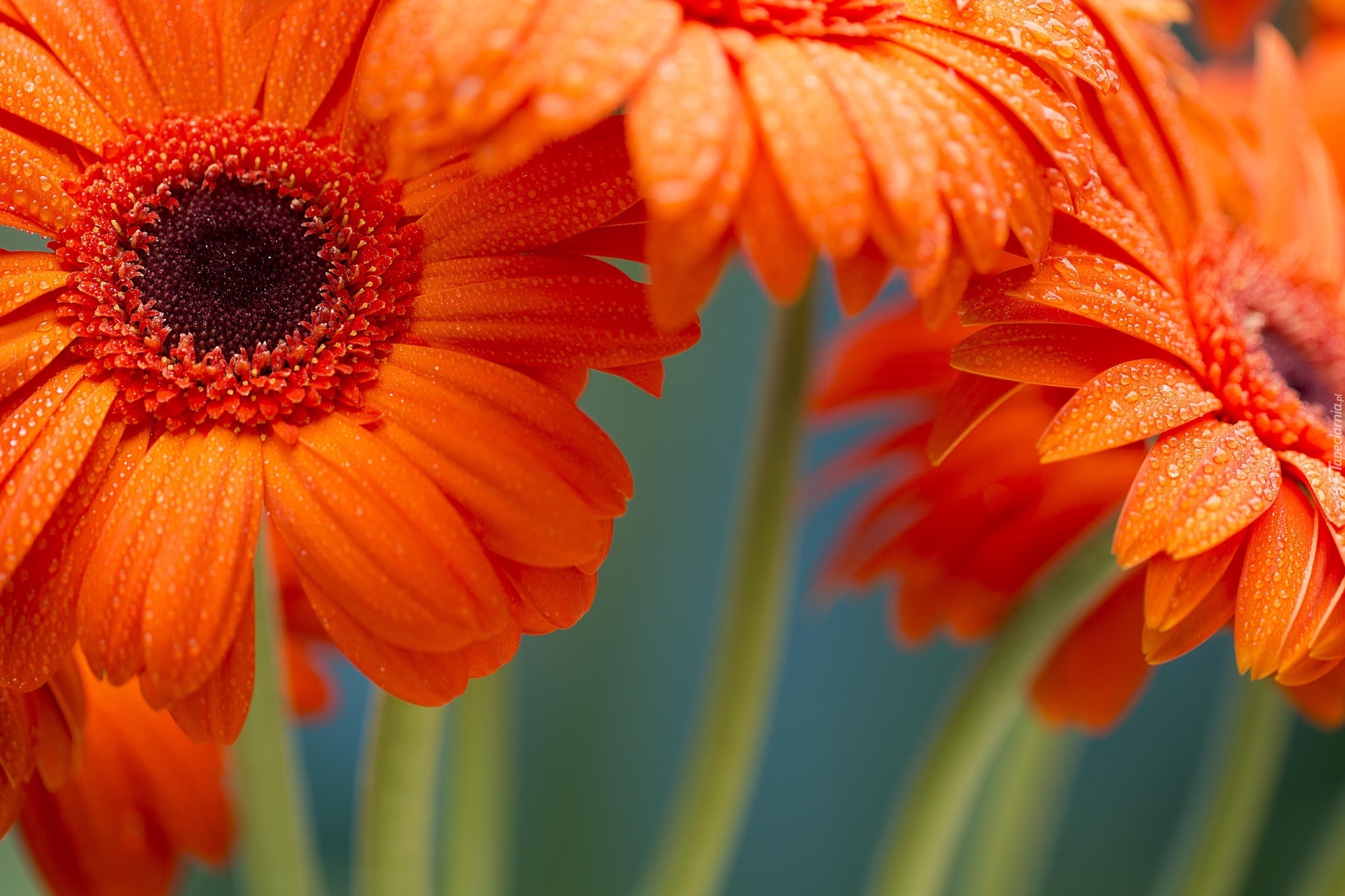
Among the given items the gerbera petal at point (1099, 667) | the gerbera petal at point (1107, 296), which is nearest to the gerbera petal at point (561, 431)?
the gerbera petal at point (1107, 296)

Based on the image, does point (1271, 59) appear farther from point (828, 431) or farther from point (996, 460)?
point (828, 431)

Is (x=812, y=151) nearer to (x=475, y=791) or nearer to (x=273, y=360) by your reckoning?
(x=273, y=360)

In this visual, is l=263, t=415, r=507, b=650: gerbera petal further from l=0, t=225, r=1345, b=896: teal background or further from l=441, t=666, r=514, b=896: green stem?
l=0, t=225, r=1345, b=896: teal background

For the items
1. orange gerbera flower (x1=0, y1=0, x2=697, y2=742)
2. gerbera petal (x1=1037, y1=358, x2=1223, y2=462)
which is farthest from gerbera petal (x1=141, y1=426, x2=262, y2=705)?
gerbera petal (x1=1037, y1=358, x2=1223, y2=462)

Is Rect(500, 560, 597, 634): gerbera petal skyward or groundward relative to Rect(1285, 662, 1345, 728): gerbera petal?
groundward

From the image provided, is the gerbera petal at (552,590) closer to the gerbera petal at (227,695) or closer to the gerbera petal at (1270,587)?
the gerbera petal at (227,695)

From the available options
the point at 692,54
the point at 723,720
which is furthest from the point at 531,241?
the point at 723,720
